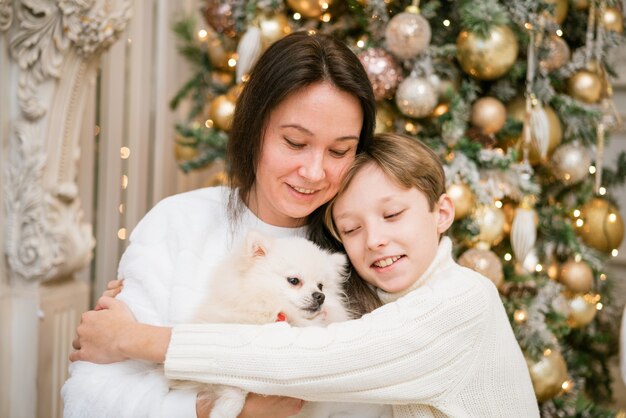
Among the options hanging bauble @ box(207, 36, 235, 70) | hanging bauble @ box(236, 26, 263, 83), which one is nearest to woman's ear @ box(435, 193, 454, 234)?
hanging bauble @ box(236, 26, 263, 83)

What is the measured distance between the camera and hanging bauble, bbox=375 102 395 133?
2521 millimetres

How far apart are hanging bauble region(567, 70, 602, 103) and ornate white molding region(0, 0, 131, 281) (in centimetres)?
179

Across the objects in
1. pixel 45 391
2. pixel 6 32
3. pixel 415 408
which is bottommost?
pixel 45 391

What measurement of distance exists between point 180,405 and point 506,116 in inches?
71.0

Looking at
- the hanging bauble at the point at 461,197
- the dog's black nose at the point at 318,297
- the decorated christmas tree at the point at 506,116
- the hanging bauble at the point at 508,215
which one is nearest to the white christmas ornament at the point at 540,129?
the decorated christmas tree at the point at 506,116

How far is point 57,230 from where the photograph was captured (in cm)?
235

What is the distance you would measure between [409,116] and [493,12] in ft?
1.57

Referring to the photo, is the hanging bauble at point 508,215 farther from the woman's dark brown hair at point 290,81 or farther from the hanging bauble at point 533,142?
the woman's dark brown hair at point 290,81

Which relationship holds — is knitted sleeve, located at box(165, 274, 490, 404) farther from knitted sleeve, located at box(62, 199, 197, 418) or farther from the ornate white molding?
the ornate white molding

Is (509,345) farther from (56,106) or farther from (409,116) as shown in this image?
(56,106)

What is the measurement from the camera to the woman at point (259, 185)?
148 centimetres

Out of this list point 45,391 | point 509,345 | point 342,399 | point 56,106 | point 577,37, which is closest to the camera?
point 342,399

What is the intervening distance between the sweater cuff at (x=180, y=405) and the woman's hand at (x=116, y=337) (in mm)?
97

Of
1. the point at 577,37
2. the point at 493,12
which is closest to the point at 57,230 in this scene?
the point at 493,12
